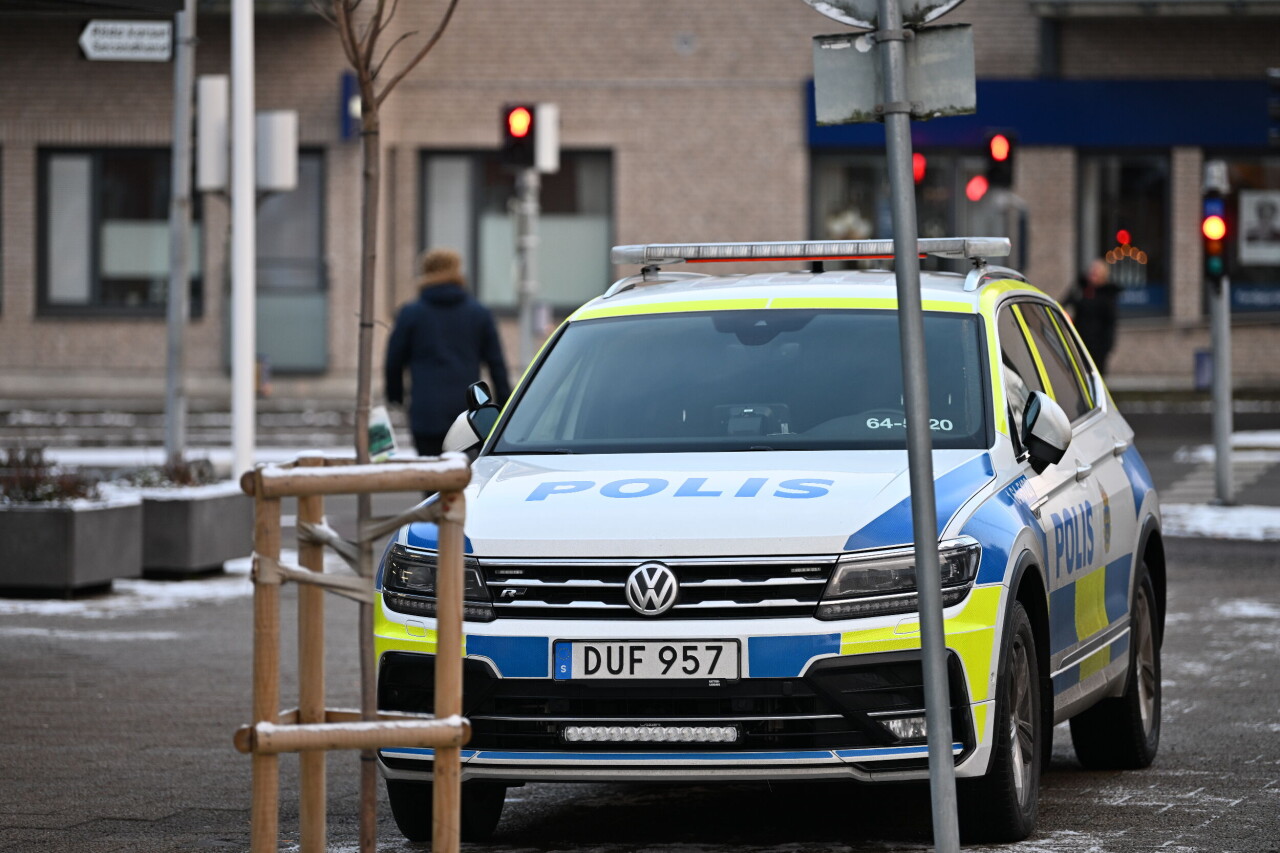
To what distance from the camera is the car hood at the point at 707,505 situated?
628 cm

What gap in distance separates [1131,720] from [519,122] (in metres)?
12.9

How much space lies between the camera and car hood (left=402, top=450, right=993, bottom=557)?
247 inches

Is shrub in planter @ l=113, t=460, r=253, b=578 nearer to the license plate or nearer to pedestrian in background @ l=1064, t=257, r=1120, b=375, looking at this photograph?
the license plate

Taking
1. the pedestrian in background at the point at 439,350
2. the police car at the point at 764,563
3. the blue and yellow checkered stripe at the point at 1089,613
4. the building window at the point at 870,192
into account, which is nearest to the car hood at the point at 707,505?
the police car at the point at 764,563

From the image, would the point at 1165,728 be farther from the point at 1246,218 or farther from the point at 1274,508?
the point at 1246,218

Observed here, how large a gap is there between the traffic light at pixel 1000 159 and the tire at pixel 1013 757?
57.5 feet

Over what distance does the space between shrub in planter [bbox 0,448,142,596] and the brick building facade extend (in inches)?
681

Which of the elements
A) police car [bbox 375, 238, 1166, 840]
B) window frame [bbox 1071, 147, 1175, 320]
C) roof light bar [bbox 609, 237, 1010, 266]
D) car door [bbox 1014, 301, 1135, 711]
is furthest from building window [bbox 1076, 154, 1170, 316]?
police car [bbox 375, 238, 1166, 840]

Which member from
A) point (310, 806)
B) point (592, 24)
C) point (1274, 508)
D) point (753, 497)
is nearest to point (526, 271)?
point (1274, 508)

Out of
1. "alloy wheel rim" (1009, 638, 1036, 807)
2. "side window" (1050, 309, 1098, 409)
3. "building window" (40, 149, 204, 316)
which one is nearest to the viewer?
"alloy wheel rim" (1009, 638, 1036, 807)

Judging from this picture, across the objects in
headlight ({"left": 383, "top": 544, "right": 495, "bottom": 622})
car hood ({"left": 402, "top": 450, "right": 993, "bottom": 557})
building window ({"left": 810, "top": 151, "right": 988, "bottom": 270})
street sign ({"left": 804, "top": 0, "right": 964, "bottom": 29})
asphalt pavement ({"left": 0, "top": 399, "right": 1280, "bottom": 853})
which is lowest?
asphalt pavement ({"left": 0, "top": 399, "right": 1280, "bottom": 853})

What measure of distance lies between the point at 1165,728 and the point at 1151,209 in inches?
977

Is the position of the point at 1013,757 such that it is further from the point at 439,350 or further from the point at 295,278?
the point at 295,278

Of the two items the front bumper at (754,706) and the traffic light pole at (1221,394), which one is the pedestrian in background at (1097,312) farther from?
the front bumper at (754,706)
